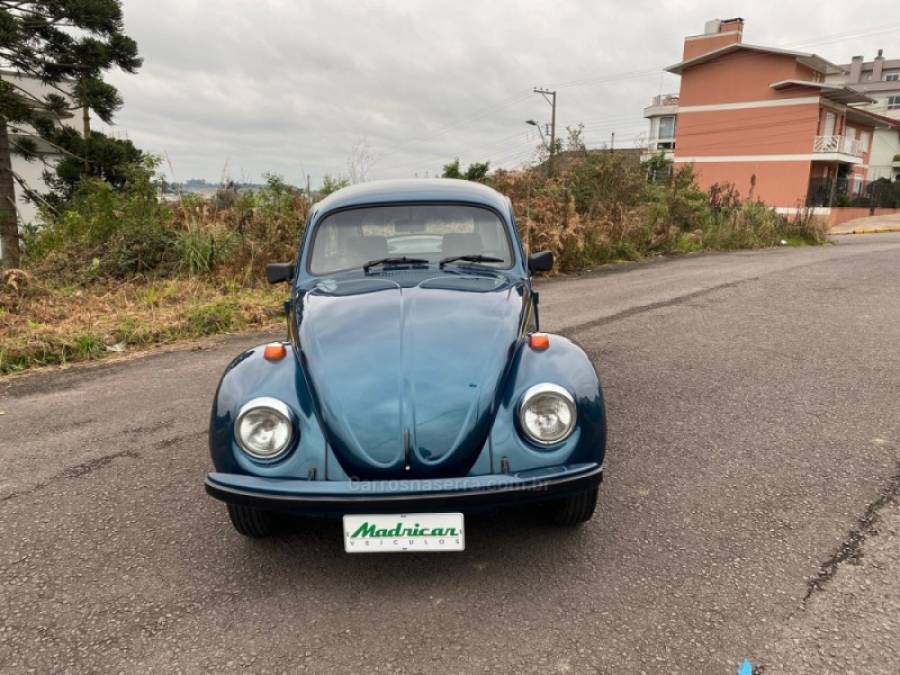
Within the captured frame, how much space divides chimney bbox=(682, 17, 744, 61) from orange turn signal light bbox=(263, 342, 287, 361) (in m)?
43.4

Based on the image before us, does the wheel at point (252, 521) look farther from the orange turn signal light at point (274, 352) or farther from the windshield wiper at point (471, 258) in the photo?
the windshield wiper at point (471, 258)

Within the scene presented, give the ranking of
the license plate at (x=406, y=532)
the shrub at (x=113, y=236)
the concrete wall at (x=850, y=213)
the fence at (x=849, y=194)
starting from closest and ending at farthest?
the license plate at (x=406, y=532) < the shrub at (x=113, y=236) < the concrete wall at (x=850, y=213) < the fence at (x=849, y=194)

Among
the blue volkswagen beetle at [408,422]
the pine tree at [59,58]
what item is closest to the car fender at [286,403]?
A: the blue volkswagen beetle at [408,422]

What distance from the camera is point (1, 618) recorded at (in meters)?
2.09

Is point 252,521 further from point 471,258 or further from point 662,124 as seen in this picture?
point 662,124

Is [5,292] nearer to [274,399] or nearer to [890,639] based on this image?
[274,399]

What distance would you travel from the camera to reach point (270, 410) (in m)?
2.24

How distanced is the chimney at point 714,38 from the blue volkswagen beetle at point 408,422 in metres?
43.1

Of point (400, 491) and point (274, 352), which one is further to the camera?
point (274, 352)

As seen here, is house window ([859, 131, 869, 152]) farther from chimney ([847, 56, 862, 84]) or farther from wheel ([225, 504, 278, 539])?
wheel ([225, 504, 278, 539])

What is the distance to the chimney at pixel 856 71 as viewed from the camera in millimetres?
64000

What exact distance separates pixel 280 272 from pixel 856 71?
82.3m

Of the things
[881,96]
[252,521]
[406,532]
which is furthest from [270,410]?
[881,96]

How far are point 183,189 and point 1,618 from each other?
8.53 m
